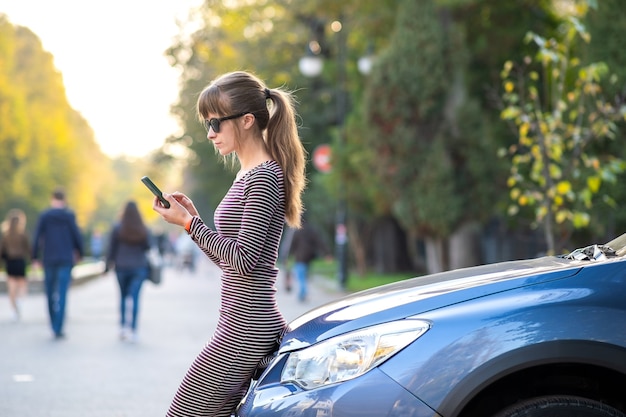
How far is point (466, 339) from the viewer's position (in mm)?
3123

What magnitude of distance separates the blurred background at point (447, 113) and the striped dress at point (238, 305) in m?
1.16

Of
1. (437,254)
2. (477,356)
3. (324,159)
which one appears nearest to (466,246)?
(437,254)

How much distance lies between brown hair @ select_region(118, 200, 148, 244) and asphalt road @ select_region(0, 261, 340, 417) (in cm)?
129

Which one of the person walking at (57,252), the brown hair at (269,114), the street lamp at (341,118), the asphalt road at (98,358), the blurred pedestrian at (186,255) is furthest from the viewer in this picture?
the blurred pedestrian at (186,255)

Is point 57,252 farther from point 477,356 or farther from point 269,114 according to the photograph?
point 477,356

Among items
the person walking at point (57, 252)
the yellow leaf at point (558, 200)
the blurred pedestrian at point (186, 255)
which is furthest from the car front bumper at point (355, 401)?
the blurred pedestrian at point (186, 255)

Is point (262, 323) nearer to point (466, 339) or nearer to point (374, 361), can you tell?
point (374, 361)

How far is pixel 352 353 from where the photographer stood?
3.25 metres

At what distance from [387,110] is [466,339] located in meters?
16.7

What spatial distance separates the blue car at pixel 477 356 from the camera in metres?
3.09

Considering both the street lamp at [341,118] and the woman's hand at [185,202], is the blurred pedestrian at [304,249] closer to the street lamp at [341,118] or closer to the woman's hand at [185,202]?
the street lamp at [341,118]

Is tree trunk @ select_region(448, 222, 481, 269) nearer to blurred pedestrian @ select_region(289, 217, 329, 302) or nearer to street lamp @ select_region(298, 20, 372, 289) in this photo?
blurred pedestrian @ select_region(289, 217, 329, 302)

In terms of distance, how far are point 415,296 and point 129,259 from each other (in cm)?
961

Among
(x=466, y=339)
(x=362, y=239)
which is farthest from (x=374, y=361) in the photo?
(x=362, y=239)
